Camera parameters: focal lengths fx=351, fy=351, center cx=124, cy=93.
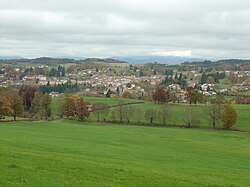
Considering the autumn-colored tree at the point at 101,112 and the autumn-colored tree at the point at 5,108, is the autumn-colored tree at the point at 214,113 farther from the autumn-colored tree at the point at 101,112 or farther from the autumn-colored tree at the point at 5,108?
the autumn-colored tree at the point at 5,108

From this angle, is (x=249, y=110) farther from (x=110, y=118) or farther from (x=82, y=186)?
(x=82, y=186)

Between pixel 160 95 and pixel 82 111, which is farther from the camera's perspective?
pixel 160 95

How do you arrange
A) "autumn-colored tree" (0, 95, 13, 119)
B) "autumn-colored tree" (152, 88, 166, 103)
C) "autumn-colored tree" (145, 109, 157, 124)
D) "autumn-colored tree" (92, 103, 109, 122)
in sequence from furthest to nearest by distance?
"autumn-colored tree" (152, 88, 166, 103), "autumn-colored tree" (92, 103, 109, 122), "autumn-colored tree" (145, 109, 157, 124), "autumn-colored tree" (0, 95, 13, 119)

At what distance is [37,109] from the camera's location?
10750 cm

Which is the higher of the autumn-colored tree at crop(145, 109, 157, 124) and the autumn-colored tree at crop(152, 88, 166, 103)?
the autumn-colored tree at crop(152, 88, 166, 103)

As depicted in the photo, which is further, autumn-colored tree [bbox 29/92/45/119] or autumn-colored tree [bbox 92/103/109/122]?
autumn-colored tree [bbox 92/103/109/122]

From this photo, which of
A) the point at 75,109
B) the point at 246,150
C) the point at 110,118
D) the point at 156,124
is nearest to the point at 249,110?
the point at 156,124

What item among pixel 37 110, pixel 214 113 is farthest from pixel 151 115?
pixel 37 110

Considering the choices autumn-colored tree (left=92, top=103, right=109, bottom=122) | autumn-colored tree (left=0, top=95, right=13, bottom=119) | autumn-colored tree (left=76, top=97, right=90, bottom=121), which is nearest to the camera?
autumn-colored tree (left=0, top=95, right=13, bottom=119)

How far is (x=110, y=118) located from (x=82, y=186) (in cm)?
8557

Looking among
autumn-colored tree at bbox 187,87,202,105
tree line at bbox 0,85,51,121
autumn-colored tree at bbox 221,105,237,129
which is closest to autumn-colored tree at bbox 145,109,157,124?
autumn-colored tree at bbox 221,105,237,129

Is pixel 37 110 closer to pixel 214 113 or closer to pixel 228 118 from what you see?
pixel 214 113

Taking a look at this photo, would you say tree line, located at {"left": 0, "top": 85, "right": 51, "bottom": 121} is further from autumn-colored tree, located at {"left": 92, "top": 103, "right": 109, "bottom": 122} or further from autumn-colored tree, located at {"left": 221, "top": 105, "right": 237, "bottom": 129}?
autumn-colored tree, located at {"left": 221, "top": 105, "right": 237, "bottom": 129}

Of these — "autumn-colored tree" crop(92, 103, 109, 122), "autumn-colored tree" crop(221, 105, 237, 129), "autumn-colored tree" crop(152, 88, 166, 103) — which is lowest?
"autumn-colored tree" crop(92, 103, 109, 122)
